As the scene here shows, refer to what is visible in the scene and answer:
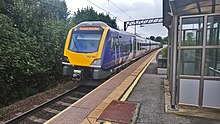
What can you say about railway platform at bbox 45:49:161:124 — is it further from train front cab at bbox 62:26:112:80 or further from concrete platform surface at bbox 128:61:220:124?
train front cab at bbox 62:26:112:80

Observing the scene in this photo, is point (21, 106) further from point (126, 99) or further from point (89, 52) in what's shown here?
point (126, 99)

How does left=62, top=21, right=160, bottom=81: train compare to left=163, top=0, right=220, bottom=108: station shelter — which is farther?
left=62, top=21, right=160, bottom=81: train

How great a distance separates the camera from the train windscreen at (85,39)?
328 inches

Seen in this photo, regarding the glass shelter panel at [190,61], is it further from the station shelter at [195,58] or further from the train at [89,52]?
the train at [89,52]

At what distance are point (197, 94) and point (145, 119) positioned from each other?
1491mm

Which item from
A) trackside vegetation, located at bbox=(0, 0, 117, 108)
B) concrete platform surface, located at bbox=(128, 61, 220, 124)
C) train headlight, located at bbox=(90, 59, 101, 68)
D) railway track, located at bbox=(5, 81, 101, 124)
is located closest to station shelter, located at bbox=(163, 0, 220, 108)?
concrete platform surface, located at bbox=(128, 61, 220, 124)

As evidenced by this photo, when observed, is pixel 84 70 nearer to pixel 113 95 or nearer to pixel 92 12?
pixel 113 95

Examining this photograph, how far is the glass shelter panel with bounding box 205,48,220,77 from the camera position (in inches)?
173

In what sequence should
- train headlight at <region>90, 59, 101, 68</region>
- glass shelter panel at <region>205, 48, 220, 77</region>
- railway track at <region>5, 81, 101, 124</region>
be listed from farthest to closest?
1. train headlight at <region>90, 59, 101, 68</region>
2. railway track at <region>5, 81, 101, 124</region>
3. glass shelter panel at <region>205, 48, 220, 77</region>

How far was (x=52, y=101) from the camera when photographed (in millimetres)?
6891

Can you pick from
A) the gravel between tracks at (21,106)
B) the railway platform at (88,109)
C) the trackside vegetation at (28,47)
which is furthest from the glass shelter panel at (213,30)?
the trackside vegetation at (28,47)

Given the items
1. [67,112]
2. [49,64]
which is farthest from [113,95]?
[49,64]

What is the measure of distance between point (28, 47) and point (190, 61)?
700 cm

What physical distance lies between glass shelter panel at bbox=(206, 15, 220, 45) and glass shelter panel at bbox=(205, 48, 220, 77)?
22 centimetres
